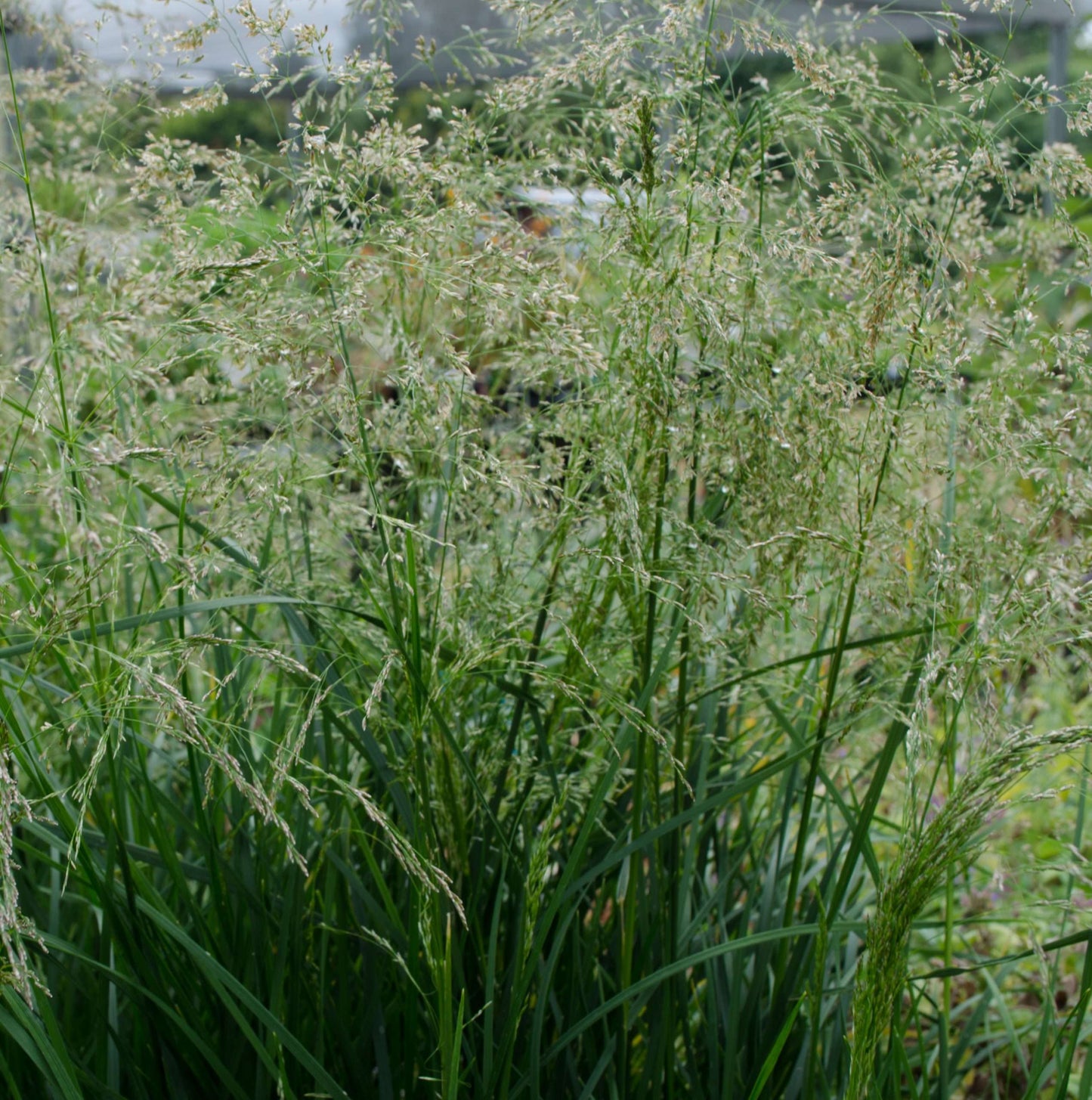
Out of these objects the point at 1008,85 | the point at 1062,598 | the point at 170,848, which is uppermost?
the point at 1008,85

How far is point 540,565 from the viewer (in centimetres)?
139

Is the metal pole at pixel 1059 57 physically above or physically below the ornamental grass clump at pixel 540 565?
above

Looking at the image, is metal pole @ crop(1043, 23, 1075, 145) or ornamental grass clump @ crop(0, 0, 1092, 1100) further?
metal pole @ crop(1043, 23, 1075, 145)

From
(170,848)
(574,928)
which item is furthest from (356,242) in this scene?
(574,928)

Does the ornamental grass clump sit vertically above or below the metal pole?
below

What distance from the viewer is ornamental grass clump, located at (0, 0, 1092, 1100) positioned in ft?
3.44

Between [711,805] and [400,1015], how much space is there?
1.54 feet

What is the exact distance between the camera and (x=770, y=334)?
121 centimetres

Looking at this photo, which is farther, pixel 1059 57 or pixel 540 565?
pixel 1059 57

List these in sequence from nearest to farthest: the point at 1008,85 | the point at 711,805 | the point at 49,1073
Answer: the point at 49,1073 → the point at 711,805 → the point at 1008,85

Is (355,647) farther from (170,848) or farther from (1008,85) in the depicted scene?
(1008,85)

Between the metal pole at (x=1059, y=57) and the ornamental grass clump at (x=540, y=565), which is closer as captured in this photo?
the ornamental grass clump at (x=540, y=565)

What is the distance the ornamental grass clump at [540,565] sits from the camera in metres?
1.05

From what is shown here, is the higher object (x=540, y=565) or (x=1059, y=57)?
(x=1059, y=57)
